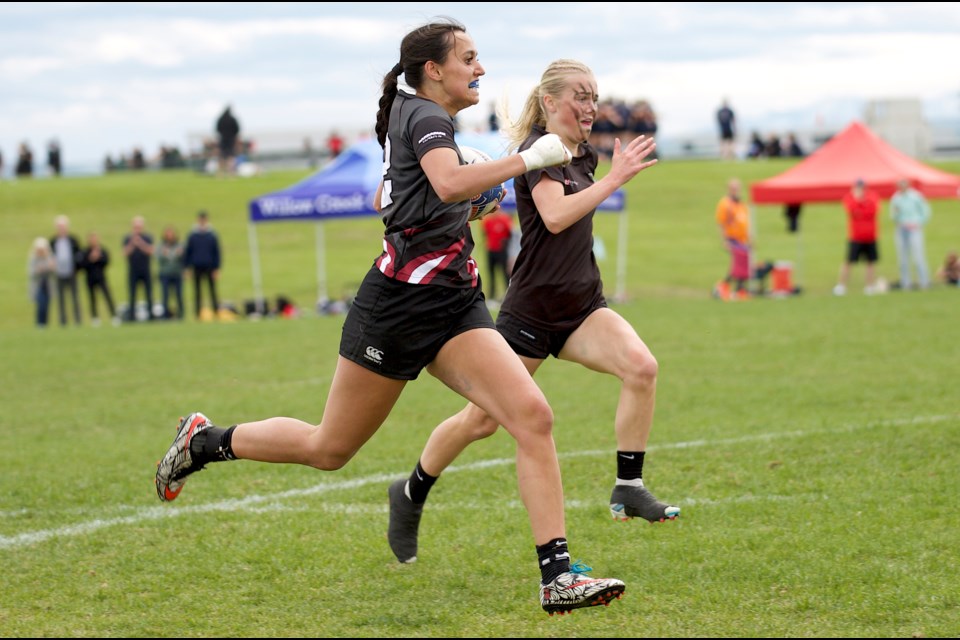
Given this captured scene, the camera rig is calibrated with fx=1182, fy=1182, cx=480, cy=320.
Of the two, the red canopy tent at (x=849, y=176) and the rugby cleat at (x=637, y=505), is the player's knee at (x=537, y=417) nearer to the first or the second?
the rugby cleat at (x=637, y=505)

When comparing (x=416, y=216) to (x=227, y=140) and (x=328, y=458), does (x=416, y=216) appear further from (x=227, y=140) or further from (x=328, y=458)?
(x=227, y=140)

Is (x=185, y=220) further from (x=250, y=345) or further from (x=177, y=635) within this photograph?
(x=177, y=635)

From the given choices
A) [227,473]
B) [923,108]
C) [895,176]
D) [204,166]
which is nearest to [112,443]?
[227,473]

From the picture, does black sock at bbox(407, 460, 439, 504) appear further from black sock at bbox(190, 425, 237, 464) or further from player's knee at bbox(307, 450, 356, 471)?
black sock at bbox(190, 425, 237, 464)

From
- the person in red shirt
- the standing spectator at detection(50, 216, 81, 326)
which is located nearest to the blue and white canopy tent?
the standing spectator at detection(50, 216, 81, 326)

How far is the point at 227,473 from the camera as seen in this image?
24.9 feet

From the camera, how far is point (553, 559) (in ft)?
14.5

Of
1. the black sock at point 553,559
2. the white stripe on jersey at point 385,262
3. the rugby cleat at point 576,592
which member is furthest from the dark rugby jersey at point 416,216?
the rugby cleat at point 576,592

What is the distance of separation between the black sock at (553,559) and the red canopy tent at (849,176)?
66.6ft

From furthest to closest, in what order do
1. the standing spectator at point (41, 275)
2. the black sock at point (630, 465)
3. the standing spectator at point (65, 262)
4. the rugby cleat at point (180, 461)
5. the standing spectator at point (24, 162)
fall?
the standing spectator at point (24, 162) < the standing spectator at point (65, 262) < the standing spectator at point (41, 275) < the black sock at point (630, 465) < the rugby cleat at point (180, 461)

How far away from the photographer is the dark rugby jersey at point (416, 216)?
4512 mm

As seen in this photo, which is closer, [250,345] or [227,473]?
[227,473]

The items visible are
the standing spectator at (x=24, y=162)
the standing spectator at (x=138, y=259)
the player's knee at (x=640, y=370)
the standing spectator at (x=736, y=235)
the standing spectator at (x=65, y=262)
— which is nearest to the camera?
the player's knee at (x=640, y=370)

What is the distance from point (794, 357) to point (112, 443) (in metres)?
7.07
